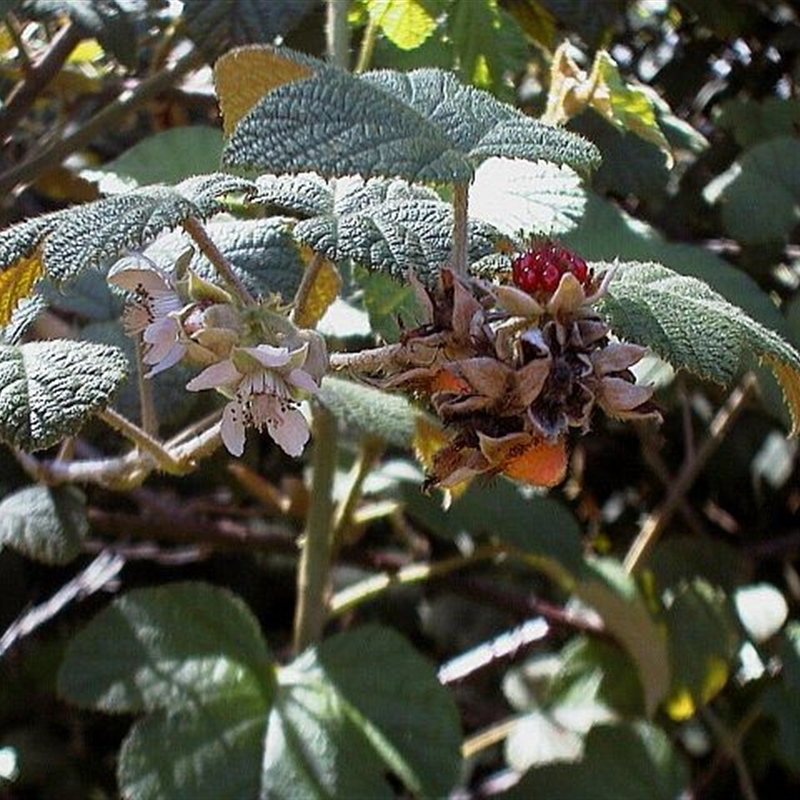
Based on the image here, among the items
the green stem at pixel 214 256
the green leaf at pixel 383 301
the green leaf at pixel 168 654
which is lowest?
the green leaf at pixel 168 654

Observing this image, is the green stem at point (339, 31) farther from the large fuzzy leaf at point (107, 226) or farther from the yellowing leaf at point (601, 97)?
the large fuzzy leaf at point (107, 226)

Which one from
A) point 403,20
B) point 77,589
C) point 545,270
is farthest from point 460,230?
point 77,589

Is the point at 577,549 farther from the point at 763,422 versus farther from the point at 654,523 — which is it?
the point at 763,422

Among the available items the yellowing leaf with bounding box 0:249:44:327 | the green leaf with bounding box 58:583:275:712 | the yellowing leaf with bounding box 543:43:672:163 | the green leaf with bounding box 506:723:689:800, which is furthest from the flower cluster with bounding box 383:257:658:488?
the green leaf with bounding box 506:723:689:800

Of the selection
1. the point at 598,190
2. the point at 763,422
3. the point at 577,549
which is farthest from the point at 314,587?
the point at 763,422

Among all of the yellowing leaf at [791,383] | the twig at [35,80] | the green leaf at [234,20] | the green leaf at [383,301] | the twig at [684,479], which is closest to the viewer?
the yellowing leaf at [791,383]

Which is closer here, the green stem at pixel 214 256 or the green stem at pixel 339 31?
the green stem at pixel 214 256

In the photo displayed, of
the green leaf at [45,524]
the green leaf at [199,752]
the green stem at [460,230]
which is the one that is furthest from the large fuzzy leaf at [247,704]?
the green stem at [460,230]
